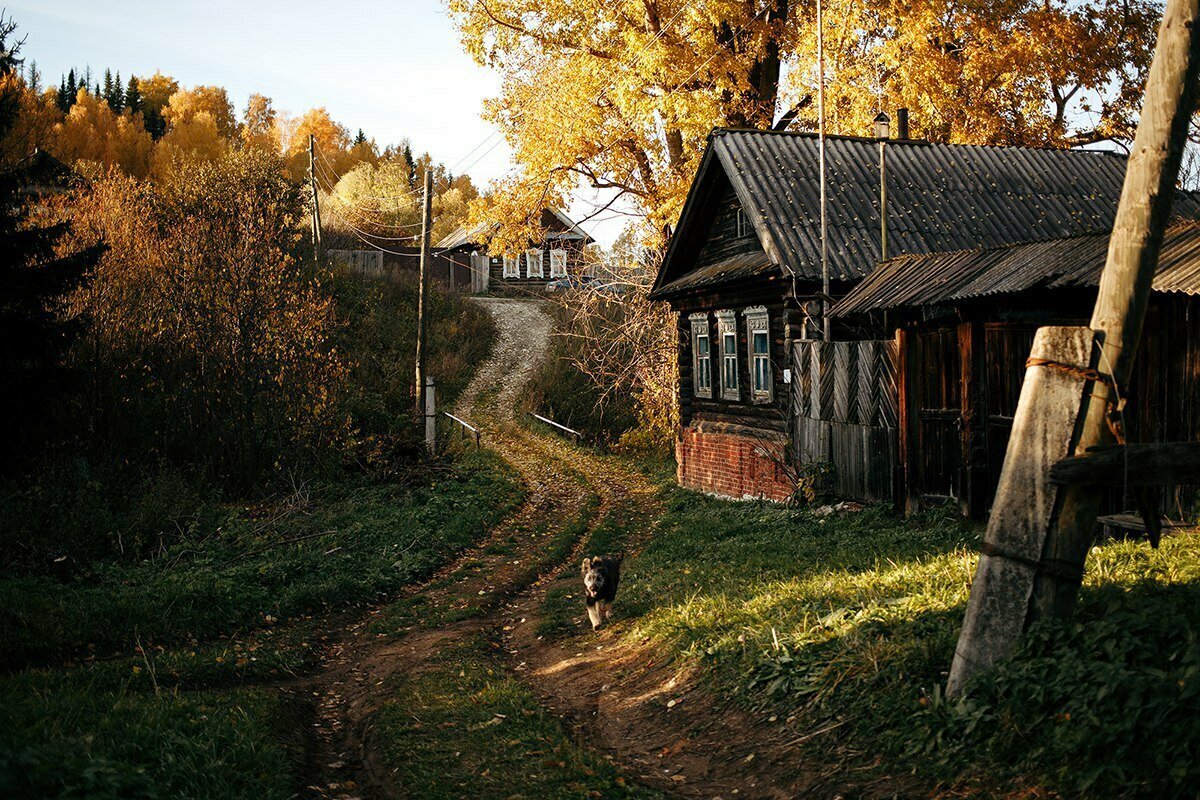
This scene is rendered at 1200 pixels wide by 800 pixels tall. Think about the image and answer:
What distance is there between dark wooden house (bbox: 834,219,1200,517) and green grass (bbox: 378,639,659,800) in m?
6.87

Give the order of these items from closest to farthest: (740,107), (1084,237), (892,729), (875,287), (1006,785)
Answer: (1006,785)
(892,729)
(1084,237)
(875,287)
(740,107)

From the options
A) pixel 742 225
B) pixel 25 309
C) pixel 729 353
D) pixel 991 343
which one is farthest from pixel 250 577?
pixel 742 225

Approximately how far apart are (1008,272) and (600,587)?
6.25 meters

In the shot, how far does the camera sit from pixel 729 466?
18984 millimetres

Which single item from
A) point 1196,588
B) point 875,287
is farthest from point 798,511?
point 1196,588

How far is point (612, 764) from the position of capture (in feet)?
20.6

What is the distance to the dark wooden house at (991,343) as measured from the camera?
382 inches

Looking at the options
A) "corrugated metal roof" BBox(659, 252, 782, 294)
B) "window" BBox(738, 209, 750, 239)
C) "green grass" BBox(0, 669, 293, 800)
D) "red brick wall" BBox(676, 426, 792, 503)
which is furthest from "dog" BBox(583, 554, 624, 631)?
"window" BBox(738, 209, 750, 239)

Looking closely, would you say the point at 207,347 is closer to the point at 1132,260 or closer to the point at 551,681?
the point at 551,681

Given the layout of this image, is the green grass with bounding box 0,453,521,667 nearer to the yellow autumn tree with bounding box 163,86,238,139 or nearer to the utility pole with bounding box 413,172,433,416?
the utility pole with bounding box 413,172,433,416

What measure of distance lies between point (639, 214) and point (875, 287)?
40.0 ft

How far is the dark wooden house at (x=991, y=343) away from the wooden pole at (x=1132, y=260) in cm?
399

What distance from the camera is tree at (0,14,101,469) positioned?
1595 cm

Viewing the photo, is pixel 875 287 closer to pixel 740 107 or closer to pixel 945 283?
pixel 945 283
